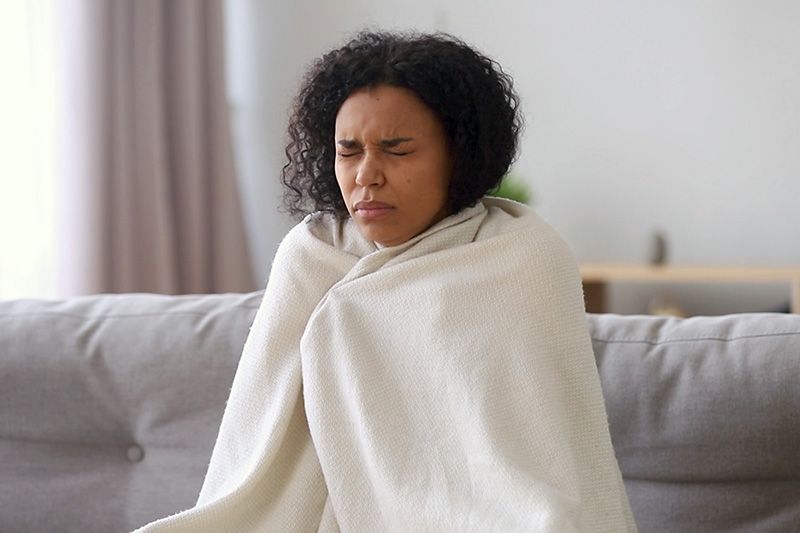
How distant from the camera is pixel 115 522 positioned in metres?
2.01

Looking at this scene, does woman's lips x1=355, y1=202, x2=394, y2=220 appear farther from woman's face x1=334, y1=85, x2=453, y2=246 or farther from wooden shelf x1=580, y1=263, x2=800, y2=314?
wooden shelf x1=580, y1=263, x2=800, y2=314

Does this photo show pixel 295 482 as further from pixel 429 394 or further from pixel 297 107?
pixel 297 107

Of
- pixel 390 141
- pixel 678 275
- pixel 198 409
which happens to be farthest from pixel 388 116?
pixel 678 275

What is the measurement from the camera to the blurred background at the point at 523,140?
12.4ft

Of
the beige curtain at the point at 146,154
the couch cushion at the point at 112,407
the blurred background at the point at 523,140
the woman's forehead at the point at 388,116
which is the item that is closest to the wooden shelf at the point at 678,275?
the blurred background at the point at 523,140

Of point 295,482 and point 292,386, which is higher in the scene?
point 292,386

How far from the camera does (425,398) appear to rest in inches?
56.8

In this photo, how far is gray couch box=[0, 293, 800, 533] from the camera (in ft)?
5.54

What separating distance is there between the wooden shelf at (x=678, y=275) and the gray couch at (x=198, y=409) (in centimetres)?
178

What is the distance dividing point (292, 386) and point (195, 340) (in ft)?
1.70

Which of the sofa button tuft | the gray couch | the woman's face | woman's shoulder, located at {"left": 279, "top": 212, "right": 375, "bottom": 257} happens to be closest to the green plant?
the gray couch

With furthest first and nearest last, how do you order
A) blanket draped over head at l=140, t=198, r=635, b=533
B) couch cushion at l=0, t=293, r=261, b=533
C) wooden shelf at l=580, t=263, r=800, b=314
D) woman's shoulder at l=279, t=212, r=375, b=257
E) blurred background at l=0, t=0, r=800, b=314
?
1. blurred background at l=0, t=0, r=800, b=314
2. wooden shelf at l=580, t=263, r=800, b=314
3. couch cushion at l=0, t=293, r=261, b=533
4. woman's shoulder at l=279, t=212, r=375, b=257
5. blanket draped over head at l=140, t=198, r=635, b=533

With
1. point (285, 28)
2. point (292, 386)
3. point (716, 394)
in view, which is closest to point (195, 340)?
point (292, 386)

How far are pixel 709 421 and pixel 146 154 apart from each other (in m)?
2.69
